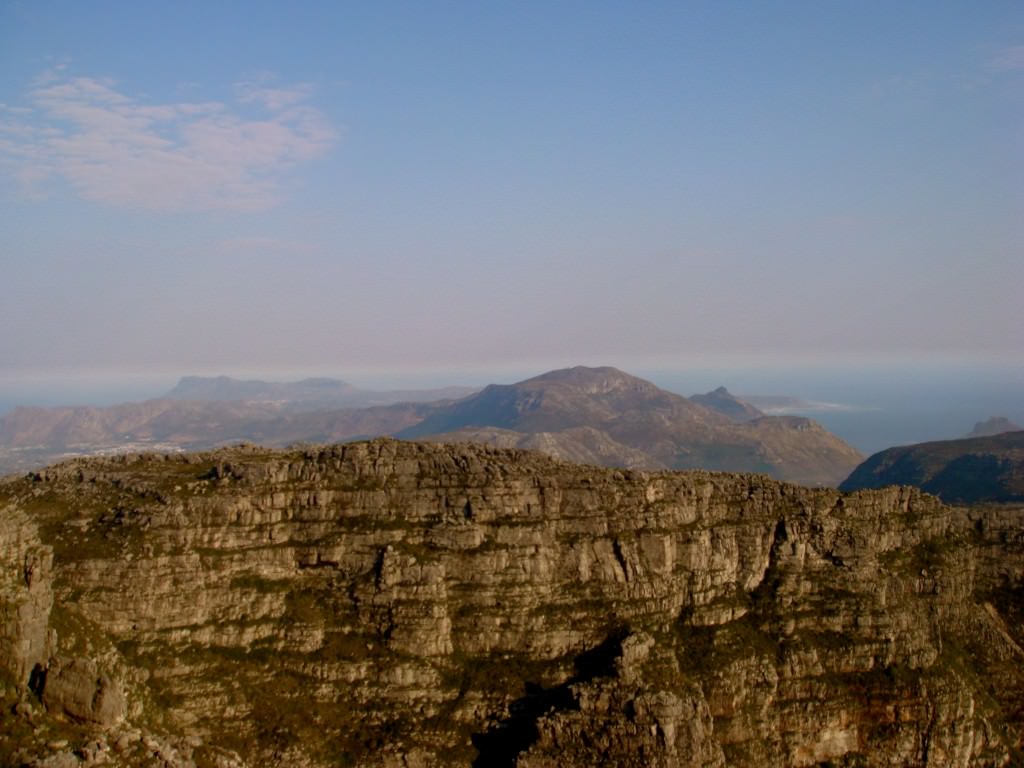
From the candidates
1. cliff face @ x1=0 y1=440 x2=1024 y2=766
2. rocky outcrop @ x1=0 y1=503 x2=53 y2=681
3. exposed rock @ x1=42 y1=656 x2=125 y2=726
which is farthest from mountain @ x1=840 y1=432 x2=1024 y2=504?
rocky outcrop @ x1=0 y1=503 x2=53 y2=681

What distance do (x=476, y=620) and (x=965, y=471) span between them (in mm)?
146627

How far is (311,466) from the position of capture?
63.8 metres

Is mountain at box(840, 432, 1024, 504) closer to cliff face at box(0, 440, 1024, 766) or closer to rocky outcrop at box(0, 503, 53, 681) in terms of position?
cliff face at box(0, 440, 1024, 766)

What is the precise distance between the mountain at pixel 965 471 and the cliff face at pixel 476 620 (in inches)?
3513

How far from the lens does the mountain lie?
157250mm

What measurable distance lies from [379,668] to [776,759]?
26686 mm

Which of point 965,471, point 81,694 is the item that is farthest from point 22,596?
point 965,471

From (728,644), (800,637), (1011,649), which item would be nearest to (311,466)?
(728,644)

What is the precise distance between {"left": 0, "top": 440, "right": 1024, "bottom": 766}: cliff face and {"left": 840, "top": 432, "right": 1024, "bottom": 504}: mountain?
3513 inches

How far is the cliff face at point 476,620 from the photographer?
171 ft

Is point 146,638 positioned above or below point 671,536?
below

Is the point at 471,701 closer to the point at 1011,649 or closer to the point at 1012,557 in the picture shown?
the point at 1011,649

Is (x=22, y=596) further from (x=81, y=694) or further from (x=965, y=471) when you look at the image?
(x=965, y=471)

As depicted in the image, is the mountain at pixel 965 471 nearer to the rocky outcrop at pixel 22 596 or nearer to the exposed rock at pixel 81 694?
the exposed rock at pixel 81 694
